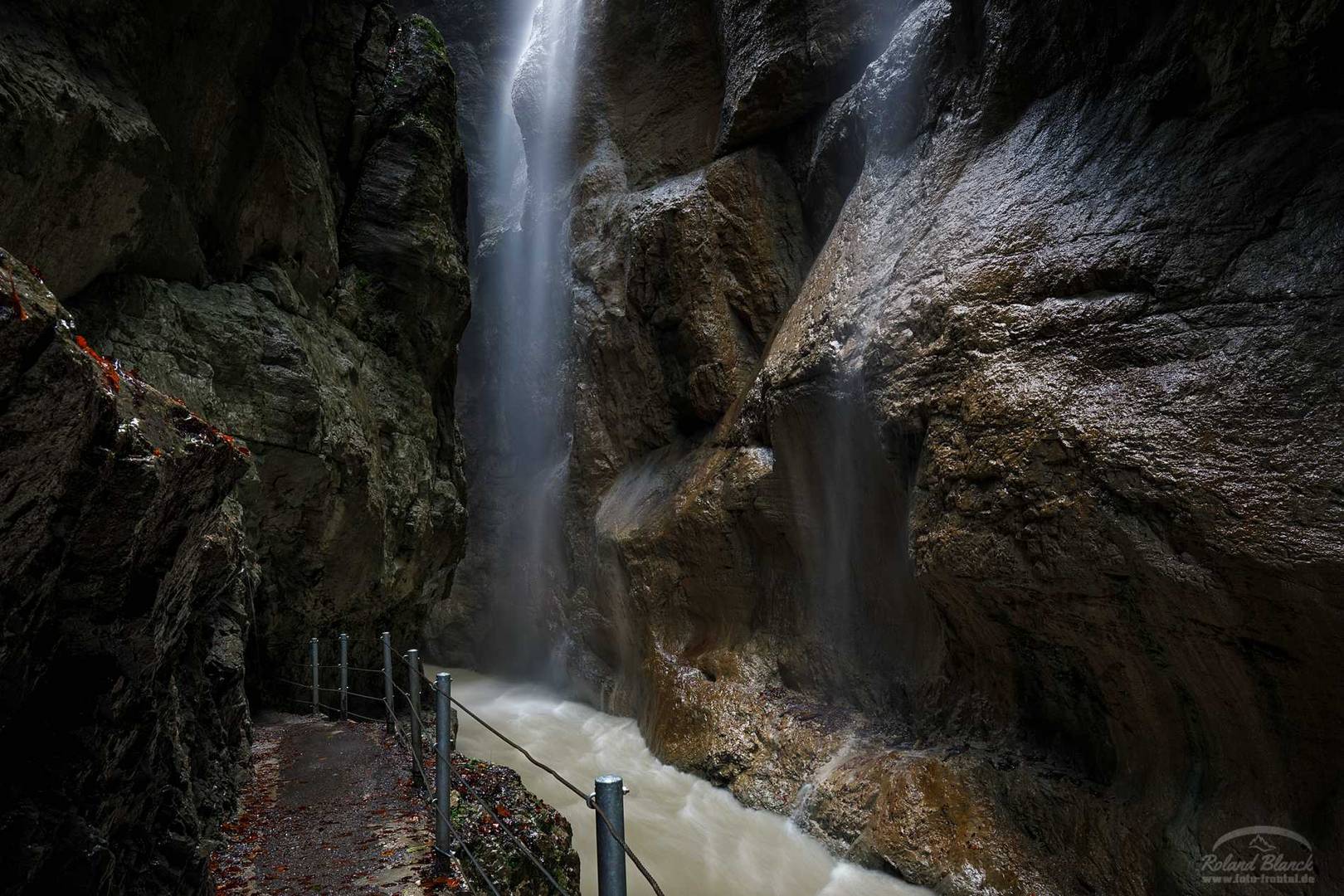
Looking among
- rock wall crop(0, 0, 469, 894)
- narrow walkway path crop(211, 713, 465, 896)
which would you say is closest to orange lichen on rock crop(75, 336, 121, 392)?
rock wall crop(0, 0, 469, 894)

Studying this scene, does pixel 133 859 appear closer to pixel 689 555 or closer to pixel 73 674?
pixel 73 674

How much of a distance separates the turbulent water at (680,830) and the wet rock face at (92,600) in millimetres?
5143

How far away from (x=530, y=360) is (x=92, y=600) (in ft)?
66.8

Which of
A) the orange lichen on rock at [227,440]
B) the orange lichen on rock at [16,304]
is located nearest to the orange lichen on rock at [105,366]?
the orange lichen on rock at [16,304]

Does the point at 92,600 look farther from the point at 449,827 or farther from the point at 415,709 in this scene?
the point at 415,709

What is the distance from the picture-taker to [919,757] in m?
7.50

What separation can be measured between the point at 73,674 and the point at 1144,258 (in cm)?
744

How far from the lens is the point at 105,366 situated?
2664 mm

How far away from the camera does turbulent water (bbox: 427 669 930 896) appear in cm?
720

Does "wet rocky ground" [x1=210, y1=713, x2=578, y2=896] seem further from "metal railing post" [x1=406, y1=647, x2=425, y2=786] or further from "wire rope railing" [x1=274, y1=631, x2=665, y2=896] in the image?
"metal railing post" [x1=406, y1=647, x2=425, y2=786]

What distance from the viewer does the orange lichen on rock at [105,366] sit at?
234 cm

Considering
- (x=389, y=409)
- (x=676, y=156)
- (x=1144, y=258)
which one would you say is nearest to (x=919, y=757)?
(x=1144, y=258)

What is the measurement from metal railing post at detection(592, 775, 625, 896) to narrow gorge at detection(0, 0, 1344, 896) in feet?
4.59

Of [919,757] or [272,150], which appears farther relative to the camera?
[272,150]
